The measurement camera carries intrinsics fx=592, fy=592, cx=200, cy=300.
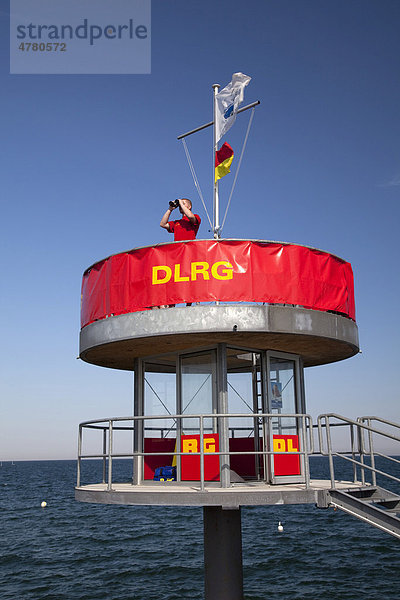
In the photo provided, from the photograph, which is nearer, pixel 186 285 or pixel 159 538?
pixel 186 285

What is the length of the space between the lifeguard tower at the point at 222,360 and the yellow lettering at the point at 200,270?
0.09ft

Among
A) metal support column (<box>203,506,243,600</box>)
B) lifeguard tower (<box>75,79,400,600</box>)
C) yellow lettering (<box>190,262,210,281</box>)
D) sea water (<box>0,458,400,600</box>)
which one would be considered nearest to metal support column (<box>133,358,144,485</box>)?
lifeguard tower (<box>75,79,400,600</box>)

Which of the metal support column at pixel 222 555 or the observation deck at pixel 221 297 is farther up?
the observation deck at pixel 221 297

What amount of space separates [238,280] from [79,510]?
56449mm

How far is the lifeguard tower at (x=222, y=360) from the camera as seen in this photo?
37.9 ft

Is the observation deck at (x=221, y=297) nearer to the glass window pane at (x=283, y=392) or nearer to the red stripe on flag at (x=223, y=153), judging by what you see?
the glass window pane at (x=283, y=392)

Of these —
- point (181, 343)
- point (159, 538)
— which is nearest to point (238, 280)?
point (181, 343)

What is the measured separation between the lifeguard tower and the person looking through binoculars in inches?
65.4

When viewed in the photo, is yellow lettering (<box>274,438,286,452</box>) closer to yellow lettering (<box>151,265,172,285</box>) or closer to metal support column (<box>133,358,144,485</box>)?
metal support column (<box>133,358,144,485</box>)

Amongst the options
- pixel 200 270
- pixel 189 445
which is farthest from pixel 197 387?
pixel 200 270

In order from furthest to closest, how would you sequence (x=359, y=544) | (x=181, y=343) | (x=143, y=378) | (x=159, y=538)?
(x=159, y=538)
(x=359, y=544)
(x=143, y=378)
(x=181, y=343)

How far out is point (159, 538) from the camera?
40969 millimetres

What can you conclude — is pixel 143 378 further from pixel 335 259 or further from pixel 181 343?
pixel 335 259

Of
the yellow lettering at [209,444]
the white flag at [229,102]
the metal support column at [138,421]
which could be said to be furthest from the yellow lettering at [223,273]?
the white flag at [229,102]
